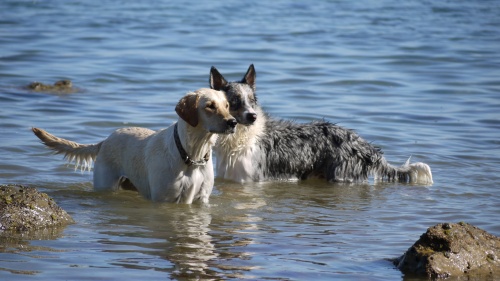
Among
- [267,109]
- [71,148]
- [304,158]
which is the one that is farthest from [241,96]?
[267,109]

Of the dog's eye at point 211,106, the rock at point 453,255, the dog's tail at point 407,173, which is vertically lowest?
the rock at point 453,255

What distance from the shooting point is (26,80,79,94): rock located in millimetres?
13891

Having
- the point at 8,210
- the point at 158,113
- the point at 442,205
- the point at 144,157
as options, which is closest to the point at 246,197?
the point at 144,157

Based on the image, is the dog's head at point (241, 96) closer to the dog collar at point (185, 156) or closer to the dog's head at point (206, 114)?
the dog collar at point (185, 156)

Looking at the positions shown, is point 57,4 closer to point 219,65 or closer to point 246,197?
point 219,65

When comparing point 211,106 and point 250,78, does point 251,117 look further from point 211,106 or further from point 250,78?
point 211,106

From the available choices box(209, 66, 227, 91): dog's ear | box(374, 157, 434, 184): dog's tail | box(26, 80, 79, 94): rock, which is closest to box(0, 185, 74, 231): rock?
box(209, 66, 227, 91): dog's ear

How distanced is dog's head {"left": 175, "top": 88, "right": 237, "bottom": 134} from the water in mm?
846

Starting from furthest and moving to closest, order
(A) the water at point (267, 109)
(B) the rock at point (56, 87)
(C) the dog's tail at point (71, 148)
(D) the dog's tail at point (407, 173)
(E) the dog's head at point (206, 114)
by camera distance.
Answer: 1. (B) the rock at point (56, 87)
2. (D) the dog's tail at point (407, 173)
3. (C) the dog's tail at point (71, 148)
4. (E) the dog's head at point (206, 114)
5. (A) the water at point (267, 109)

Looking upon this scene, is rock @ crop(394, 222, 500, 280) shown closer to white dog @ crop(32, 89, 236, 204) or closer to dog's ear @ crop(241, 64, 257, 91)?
white dog @ crop(32, 89, 236, 204)

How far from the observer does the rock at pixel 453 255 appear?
5891 mm

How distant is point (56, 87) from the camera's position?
14.1m

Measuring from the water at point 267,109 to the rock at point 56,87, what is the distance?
0.94ft

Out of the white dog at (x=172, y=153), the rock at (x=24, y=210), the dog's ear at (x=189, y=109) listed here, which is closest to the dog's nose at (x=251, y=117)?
the white dog at (x=172, y=153)
